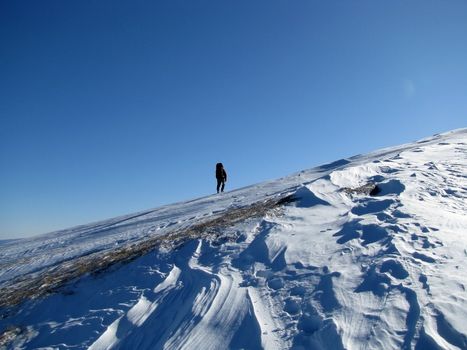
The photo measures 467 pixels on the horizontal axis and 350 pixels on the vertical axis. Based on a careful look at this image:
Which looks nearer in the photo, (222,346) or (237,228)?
(222,346)

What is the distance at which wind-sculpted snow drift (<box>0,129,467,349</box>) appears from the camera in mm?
4562

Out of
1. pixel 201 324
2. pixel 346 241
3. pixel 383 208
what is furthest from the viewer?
pixel 383 208

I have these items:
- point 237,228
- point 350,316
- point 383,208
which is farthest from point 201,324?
point 383,208

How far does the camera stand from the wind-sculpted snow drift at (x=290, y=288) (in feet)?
15.0

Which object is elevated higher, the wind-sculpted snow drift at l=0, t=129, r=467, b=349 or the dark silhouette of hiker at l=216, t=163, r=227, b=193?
the dark silhouette of hiker at l=216, t=163, r=227, b=193

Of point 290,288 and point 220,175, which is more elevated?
point 220,175

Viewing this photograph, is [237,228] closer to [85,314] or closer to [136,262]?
[136,262]

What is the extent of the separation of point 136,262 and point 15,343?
2672 mm

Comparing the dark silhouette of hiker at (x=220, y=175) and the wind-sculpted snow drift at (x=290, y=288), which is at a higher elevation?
the dark silhouette of hiker at (x=220, y=175)

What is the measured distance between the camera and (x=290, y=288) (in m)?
5.68

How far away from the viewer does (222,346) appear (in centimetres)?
468

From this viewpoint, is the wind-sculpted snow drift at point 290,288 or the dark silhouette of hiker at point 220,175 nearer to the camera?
the wind-sculpted snow drift at point 290,288

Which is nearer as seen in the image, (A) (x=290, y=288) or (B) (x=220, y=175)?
(A) (x=290, y=288)

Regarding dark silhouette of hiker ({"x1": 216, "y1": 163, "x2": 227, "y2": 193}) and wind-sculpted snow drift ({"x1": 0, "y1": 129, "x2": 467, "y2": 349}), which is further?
dark silhouette of hiker ({"x1": 216, "y1": 163, "x2": 227, "y2": 193})
